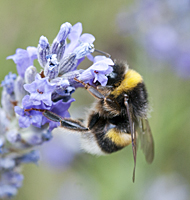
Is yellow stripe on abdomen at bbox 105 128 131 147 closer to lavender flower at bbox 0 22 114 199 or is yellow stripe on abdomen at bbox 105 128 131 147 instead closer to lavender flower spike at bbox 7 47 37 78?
lavender flower at bbox 0 22 114 199

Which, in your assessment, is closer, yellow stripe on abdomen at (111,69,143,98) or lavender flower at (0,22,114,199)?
lavender flower at (0,22,114,199)

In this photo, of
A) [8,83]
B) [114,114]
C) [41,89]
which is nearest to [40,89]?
[41,89]

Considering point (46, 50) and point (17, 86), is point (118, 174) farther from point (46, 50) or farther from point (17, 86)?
point (46, 50)

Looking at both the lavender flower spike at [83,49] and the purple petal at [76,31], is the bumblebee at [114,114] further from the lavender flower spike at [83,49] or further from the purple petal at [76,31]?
the purple petal at [76,31]

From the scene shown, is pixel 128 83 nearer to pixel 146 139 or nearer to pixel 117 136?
pixel 117 136

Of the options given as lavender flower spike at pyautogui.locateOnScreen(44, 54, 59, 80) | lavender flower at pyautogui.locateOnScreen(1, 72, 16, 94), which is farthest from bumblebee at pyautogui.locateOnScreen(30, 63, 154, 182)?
lavender flower at pyautogui.locateOnScreen(1, 72, 16, 94)
